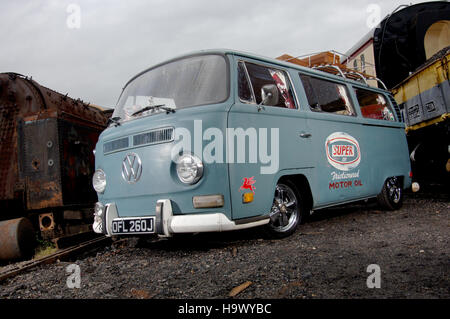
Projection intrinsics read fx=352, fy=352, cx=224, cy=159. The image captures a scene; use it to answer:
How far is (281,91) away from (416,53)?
6566 mm

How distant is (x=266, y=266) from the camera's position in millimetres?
2922

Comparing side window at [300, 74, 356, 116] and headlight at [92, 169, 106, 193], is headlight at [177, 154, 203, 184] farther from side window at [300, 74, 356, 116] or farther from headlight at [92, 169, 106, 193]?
side window at [300, 74, 356, 116]

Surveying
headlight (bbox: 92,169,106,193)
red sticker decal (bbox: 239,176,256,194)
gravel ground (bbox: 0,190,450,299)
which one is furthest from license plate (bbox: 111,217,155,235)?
red sticker decal (bbox: 239,176,256,194)

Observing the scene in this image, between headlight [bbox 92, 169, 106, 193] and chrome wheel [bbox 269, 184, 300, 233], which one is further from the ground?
headlight [bbox 92, 169, 106, 193]

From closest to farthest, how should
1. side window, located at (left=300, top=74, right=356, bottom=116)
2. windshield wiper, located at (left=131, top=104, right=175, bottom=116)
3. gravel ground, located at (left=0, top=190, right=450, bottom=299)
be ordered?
gravel ground, located at (left=0, top=190, right=450, bottom=299)
windshield wiper, located at (left=131, top=104, right=175, bottom=116)
side window, located at (left=300, top=74, right=356, bottom=116)

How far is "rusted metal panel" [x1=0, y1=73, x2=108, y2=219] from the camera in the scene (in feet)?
15.4

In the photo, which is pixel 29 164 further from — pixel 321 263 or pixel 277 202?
pixel 321 263

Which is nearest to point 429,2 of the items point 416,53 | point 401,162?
point 416,53

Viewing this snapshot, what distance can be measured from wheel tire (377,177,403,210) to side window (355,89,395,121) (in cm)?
111

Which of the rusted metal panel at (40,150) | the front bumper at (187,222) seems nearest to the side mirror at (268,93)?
the front bumper at (187,222)

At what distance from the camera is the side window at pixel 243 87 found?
142 inches

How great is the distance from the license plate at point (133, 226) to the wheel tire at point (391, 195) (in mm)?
4103

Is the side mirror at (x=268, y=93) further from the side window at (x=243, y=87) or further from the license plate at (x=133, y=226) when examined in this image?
the license plate at (x=133, y=226)
